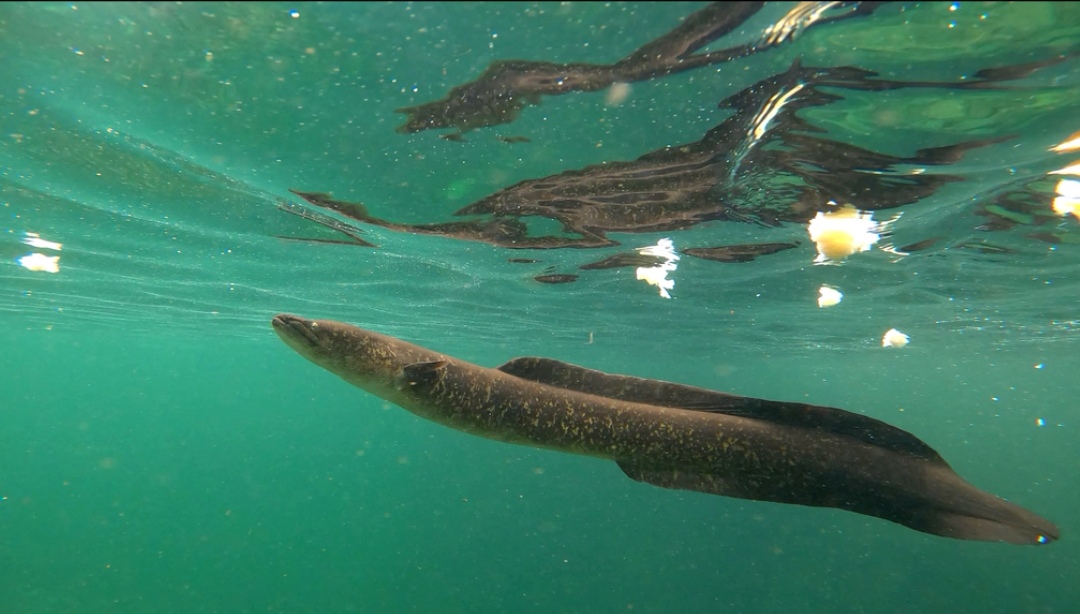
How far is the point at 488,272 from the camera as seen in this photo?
16.0 metres

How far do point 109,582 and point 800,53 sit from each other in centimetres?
5214

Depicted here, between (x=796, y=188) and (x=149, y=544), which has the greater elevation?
(x=796, y=188)

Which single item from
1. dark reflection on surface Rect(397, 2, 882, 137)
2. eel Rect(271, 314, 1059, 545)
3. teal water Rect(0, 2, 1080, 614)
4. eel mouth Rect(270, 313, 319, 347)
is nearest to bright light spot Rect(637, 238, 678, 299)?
teal water Rect(0, 2, 1080, 614)

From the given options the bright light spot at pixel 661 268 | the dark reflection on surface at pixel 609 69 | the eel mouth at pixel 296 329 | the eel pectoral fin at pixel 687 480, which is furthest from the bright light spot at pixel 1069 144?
the eel mouth at pixel 296 329

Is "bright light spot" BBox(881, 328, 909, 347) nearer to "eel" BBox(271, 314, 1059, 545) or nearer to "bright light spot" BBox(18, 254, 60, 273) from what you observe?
"eel" BBox(271, 314, 1059, 545)

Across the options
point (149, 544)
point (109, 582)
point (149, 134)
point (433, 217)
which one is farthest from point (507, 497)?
point (149, 134)

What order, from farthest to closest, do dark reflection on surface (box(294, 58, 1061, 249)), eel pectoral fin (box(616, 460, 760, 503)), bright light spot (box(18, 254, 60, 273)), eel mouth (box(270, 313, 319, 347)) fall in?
1. bright light spot (box(18, 254, 60, 273))
2. dark reflection on surface (box(294, 58, 1061, 249))
3. eel pectoral fin (box(616, 460, 760, 503))
4. eel mouth (box(270, 313, 319, 347))

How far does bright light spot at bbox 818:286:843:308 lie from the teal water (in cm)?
69

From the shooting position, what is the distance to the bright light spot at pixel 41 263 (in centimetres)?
1616

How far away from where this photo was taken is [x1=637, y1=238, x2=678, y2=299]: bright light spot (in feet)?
43.1

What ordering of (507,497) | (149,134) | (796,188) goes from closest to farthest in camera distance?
(149,134) → (796,188) → (507,497)

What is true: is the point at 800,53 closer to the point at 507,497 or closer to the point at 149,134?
the point at 149,134

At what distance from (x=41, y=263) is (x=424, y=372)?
19782 mm

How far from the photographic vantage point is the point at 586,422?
15.5 feet
